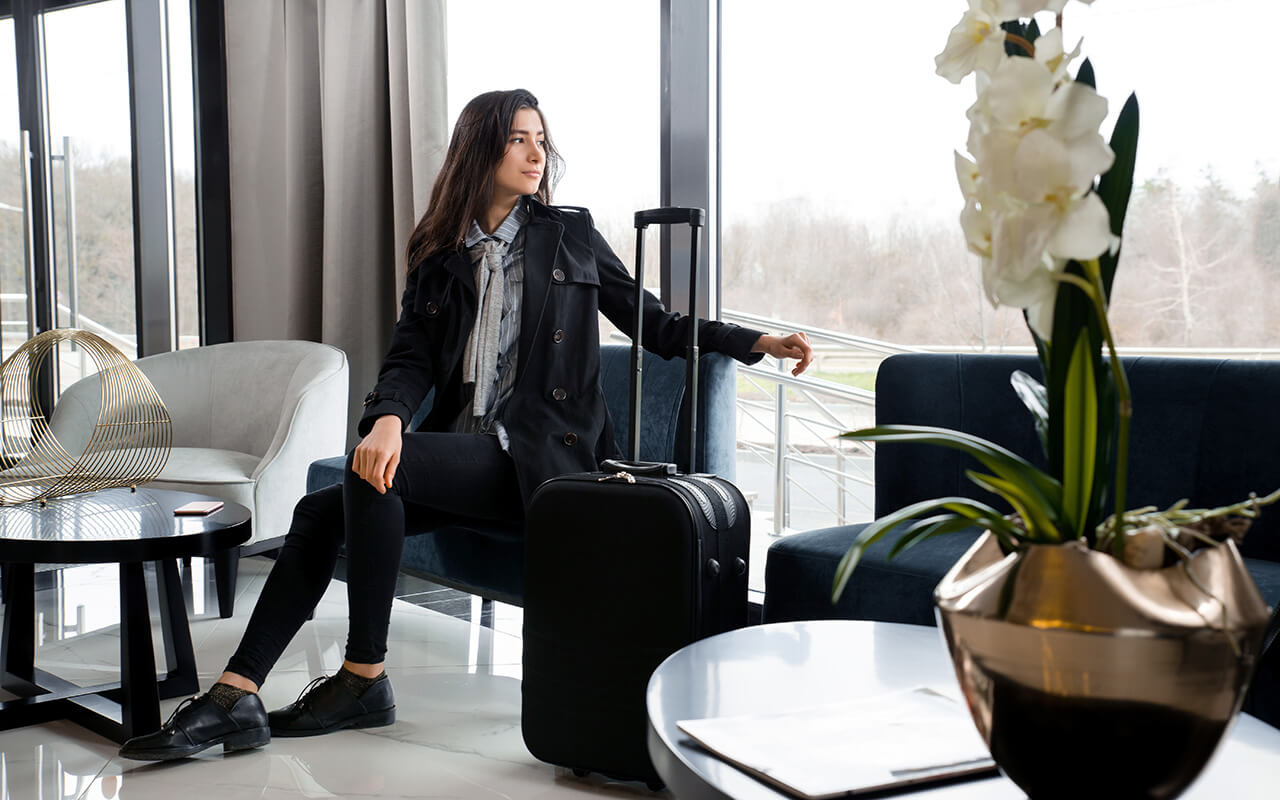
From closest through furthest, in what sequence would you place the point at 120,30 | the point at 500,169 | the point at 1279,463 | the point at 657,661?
the point at 657,661, the point at 1279,463, the point at 500,169, the point at 120,30

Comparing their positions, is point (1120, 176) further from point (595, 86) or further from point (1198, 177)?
point (595, 86)

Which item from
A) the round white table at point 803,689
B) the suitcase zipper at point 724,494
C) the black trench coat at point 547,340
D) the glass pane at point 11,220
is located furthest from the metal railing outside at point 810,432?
the glass pane at point 11,220

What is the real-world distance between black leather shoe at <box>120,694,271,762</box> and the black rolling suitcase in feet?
1.79

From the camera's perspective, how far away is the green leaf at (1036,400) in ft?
2.38

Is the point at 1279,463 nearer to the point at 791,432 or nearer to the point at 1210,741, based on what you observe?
the point at 1210,741

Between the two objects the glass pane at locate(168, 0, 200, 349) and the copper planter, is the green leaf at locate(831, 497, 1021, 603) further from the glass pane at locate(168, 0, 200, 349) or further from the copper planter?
the glass pane at locate(168, 0, 200, 349)

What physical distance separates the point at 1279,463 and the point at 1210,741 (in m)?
1.48

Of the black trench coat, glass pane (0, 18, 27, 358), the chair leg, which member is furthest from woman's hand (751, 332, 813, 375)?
glass pane (0, 18, 27, 358)

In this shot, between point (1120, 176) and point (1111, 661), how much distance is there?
0.30 meters

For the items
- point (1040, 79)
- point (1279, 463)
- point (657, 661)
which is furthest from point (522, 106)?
point (1040, 79)

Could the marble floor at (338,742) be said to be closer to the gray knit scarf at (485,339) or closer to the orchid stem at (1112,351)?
the gray knit scarf at (485,339)

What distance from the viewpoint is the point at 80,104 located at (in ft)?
16.2

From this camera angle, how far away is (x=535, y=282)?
2.40m

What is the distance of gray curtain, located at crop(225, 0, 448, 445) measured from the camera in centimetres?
356
